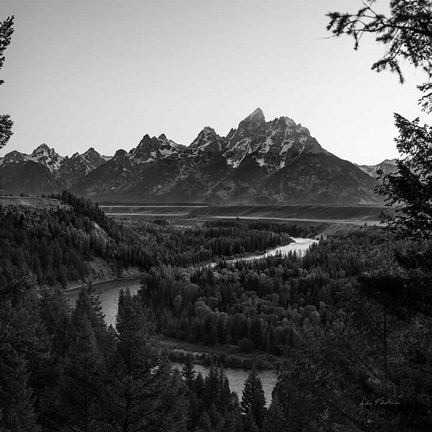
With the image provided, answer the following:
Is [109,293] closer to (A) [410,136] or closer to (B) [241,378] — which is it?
(B) [241,378]

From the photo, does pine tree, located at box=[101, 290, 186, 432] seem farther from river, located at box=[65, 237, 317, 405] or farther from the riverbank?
the riverbank

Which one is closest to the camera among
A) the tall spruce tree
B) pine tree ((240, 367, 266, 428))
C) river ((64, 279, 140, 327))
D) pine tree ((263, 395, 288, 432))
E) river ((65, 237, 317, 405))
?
the tall spruce tree

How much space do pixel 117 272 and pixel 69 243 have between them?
16.0 meters

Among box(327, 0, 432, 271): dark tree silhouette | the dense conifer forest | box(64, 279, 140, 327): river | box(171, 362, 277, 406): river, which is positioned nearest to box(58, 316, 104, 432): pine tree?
the dense conifer forest

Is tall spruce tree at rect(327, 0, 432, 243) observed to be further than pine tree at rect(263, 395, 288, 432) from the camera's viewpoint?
No

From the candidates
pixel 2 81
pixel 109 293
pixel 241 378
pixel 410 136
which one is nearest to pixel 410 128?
pixel 410 136

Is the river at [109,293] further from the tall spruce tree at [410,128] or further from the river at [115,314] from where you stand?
the tall spruce tree at [410,128]

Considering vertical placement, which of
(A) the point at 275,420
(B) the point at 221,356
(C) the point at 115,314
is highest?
(A) the point at 275,420

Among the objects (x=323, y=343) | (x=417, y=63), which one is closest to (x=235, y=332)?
(x=323, y=343)

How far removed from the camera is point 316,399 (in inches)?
563

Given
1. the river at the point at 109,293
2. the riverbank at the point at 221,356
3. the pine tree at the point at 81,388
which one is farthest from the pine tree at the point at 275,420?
the river at the point at 109,293

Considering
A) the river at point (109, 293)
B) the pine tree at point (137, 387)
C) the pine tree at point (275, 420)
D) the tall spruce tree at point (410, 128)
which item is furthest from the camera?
the river at point (109, 293)

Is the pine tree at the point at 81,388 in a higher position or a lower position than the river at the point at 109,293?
higher

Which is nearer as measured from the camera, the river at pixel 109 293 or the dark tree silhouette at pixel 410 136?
the dark tree silhouette at pixel 410 136
